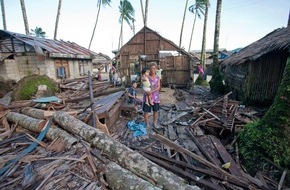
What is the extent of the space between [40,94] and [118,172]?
866cm

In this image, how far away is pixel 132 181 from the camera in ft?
8.81

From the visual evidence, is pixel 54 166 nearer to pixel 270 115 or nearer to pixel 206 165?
pixel 206 165

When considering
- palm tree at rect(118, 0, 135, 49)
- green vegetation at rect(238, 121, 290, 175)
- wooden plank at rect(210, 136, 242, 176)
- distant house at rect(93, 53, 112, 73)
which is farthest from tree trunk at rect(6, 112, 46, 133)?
palm tree at rect(118, 0, 135, 49)

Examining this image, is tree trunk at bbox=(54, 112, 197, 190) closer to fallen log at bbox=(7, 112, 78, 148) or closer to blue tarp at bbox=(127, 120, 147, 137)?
fallen log at bbox=(7, 112, 78, 148)

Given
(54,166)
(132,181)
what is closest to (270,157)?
(132,181)

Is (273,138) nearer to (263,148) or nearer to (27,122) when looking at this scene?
(263,148)

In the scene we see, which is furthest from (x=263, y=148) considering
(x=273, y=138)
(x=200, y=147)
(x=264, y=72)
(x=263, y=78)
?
(x=264, y=72)

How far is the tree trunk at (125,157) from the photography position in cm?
278

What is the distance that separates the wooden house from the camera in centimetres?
1348

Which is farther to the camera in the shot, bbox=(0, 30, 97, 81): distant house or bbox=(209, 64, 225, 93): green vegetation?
bbox=(209, 64, 225, 93): green vegetation

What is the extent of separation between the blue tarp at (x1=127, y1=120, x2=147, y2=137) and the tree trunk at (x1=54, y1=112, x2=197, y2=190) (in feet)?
5.16

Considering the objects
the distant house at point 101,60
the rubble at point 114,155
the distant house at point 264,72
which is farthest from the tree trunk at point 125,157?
the distant house at point 101,60

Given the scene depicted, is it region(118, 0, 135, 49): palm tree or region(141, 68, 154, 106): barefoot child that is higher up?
region(118, 0, 135, 49): palm tree

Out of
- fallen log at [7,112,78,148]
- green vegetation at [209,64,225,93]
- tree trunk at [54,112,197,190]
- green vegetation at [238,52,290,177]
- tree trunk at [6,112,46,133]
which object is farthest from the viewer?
green vegetation at [209,64,225,93]
